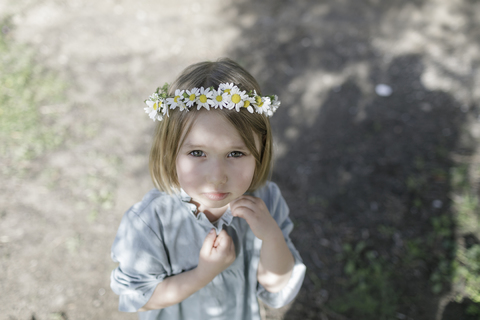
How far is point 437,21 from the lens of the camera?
598 centimetres

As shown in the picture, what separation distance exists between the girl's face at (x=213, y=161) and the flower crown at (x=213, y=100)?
54 millimetres

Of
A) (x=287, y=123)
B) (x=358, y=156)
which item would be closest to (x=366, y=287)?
(x=358, y=156)

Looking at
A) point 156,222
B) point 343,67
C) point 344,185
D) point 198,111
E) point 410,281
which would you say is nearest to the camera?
point 198,111

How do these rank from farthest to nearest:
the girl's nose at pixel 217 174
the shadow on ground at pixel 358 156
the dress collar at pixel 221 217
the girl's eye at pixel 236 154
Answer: the shadow on ground at pixel 358 156 → the dress collar at pixel 221 217 → the girl's eye at pixel 236 154 → the girl's nose at pixel 217 174

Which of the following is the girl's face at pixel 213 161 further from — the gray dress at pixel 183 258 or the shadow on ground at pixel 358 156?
the shadow on ground at pixel 358 156

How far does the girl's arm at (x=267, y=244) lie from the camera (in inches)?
60.7

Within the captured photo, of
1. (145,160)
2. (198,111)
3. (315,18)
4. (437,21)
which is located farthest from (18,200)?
(437,21)

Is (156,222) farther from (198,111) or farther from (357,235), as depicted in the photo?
(357,235)

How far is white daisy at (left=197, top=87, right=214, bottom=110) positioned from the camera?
4.50 ft

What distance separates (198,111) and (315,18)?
573cm

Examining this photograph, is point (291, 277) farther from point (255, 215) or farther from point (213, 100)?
point (213, 100)

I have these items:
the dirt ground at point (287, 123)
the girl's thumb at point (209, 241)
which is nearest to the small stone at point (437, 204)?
the dirt ground at point (287, 123)

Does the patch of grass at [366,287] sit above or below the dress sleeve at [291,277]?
below

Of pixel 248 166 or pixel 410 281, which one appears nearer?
pixel 248 166
